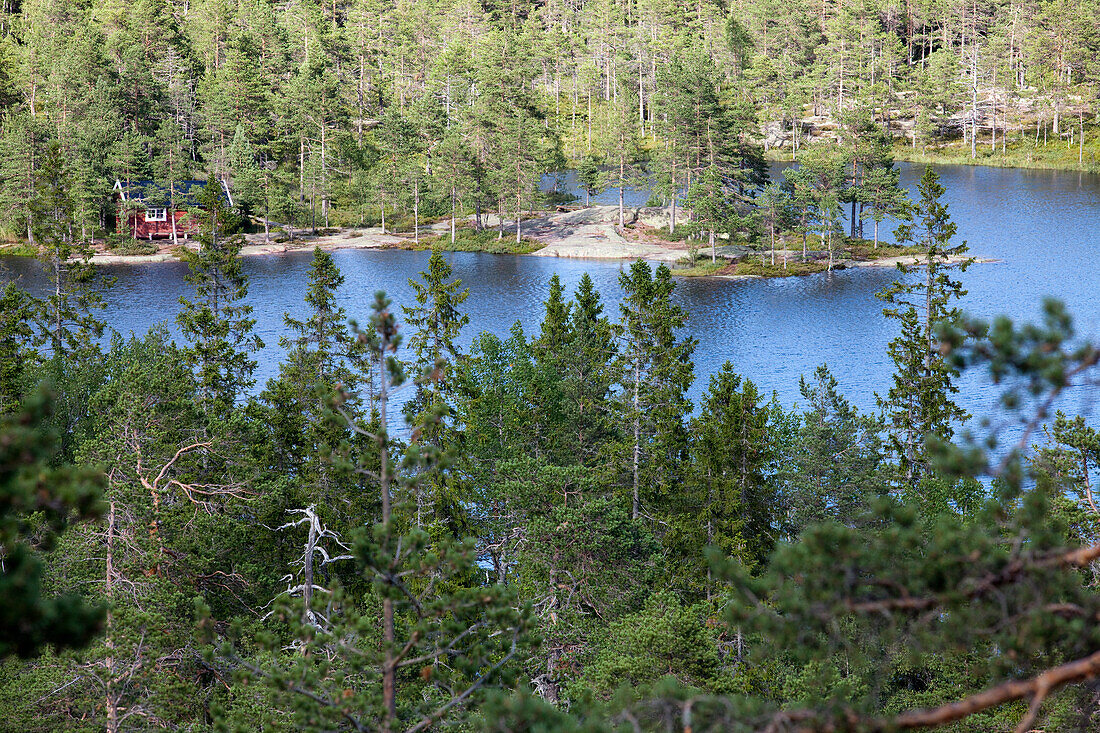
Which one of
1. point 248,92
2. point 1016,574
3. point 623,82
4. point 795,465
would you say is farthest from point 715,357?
point 623,82

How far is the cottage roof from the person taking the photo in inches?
4139

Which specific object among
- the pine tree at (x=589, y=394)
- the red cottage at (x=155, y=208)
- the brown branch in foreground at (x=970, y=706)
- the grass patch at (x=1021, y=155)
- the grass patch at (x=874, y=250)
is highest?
the grass patch at (x=1021, y=155)

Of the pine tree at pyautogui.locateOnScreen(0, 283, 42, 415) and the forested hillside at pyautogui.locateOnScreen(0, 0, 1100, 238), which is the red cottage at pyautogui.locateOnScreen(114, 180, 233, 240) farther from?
the pine tree at pyautogui.locateOnScreen(0, 283, 42, 415)

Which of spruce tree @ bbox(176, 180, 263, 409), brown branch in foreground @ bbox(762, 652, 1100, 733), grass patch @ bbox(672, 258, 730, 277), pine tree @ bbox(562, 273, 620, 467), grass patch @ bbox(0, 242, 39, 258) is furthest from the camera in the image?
grass patch @ bbox(0, 242, 39, 258)

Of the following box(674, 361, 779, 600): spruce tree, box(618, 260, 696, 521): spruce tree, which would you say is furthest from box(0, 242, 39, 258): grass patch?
box(674, 361, 779, 600): spruce tree

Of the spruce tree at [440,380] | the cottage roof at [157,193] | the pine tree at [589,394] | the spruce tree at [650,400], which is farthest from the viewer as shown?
the cottage roof at [157,193]

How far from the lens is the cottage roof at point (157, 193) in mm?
105125

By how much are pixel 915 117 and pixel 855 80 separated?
9489 mm

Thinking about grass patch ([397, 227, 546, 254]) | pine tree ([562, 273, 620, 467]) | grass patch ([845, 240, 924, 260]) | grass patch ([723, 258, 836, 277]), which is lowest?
pine tree ([562, 273, 620, 467])

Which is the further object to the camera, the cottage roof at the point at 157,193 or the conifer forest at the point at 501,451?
the cottage roof at the point at 157,193

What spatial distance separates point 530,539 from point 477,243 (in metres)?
77.0

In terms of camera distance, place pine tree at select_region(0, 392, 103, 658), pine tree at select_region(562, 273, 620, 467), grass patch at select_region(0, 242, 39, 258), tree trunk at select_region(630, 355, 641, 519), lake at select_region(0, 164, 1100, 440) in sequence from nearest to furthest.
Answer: pine tree at select_region(0, 392, 103, 658), tree trunk at select_region(630, 355, 641, 519), pine tree at select_region(562, 273, 620, 467), lake at select_region(0, 164, 1100, 440), grass patch at select_region(0, 242, 39, 258)

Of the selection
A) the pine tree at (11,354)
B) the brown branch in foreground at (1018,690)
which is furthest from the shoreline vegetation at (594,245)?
the brown branch in foreground at (1018,690)

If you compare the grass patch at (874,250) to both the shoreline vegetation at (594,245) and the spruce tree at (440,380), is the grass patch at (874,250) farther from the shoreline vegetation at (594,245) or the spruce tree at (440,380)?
the spruce tree at (440,380)
